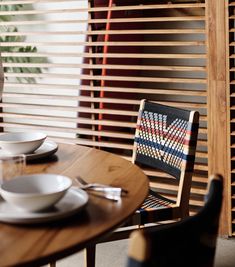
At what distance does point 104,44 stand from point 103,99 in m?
0.30

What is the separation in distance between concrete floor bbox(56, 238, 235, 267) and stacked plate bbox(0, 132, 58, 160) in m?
0.86

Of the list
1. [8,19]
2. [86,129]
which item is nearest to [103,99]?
[86,129]

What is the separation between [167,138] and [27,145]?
63 cm

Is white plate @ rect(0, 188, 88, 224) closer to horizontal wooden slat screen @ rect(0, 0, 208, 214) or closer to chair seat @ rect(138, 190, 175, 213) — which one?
chair seat @ rect(138, 190, 175, 213)

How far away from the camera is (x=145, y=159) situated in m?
2.06

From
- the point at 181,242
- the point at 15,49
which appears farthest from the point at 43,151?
the point at 15,49

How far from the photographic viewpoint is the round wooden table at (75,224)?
0.98 m

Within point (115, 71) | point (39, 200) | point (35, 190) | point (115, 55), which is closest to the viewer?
point (39, 200)

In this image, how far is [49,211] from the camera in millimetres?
1131

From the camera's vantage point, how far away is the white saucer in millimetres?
1597

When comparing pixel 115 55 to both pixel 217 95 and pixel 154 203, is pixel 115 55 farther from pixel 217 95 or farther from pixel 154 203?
pixel 154 203

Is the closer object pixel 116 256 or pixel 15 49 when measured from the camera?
pixel 116 256

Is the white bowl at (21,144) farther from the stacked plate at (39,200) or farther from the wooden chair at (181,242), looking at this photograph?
the wooden chair at (181,242)

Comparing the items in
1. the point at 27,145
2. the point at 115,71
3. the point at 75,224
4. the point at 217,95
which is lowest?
the point at 75,224
